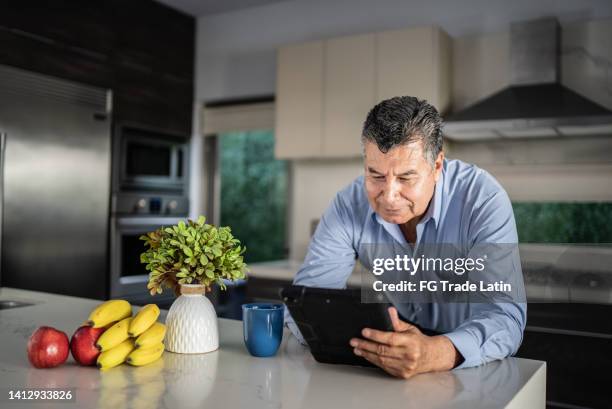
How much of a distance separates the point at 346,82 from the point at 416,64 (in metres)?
0.46

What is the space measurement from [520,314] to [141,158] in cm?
307

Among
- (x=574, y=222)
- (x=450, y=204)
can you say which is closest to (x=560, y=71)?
(x=574, y=222)

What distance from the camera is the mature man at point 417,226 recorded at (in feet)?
3.90

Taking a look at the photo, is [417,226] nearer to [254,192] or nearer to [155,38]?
[254,192]

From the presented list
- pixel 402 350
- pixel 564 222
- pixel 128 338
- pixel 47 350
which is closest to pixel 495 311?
pixel 402 350

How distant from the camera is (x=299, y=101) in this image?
3684 mm

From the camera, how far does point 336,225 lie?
176 centimetres

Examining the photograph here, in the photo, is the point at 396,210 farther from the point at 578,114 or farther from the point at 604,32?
the point at 604,32

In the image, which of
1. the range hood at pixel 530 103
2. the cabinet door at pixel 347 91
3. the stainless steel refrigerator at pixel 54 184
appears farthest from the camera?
the cabinet door at pixel 347 91

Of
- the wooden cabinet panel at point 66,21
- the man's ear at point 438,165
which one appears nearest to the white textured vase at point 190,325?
the man's ear at point 438,165

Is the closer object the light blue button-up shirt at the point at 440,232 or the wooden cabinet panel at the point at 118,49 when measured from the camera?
the light blue button-up shirt at the point at 440,232

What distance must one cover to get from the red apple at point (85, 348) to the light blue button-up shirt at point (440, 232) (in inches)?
20.1

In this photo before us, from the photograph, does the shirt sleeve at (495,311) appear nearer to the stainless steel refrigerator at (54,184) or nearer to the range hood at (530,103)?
the range hood at (530,103)

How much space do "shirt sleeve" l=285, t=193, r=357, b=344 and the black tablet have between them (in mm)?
419
